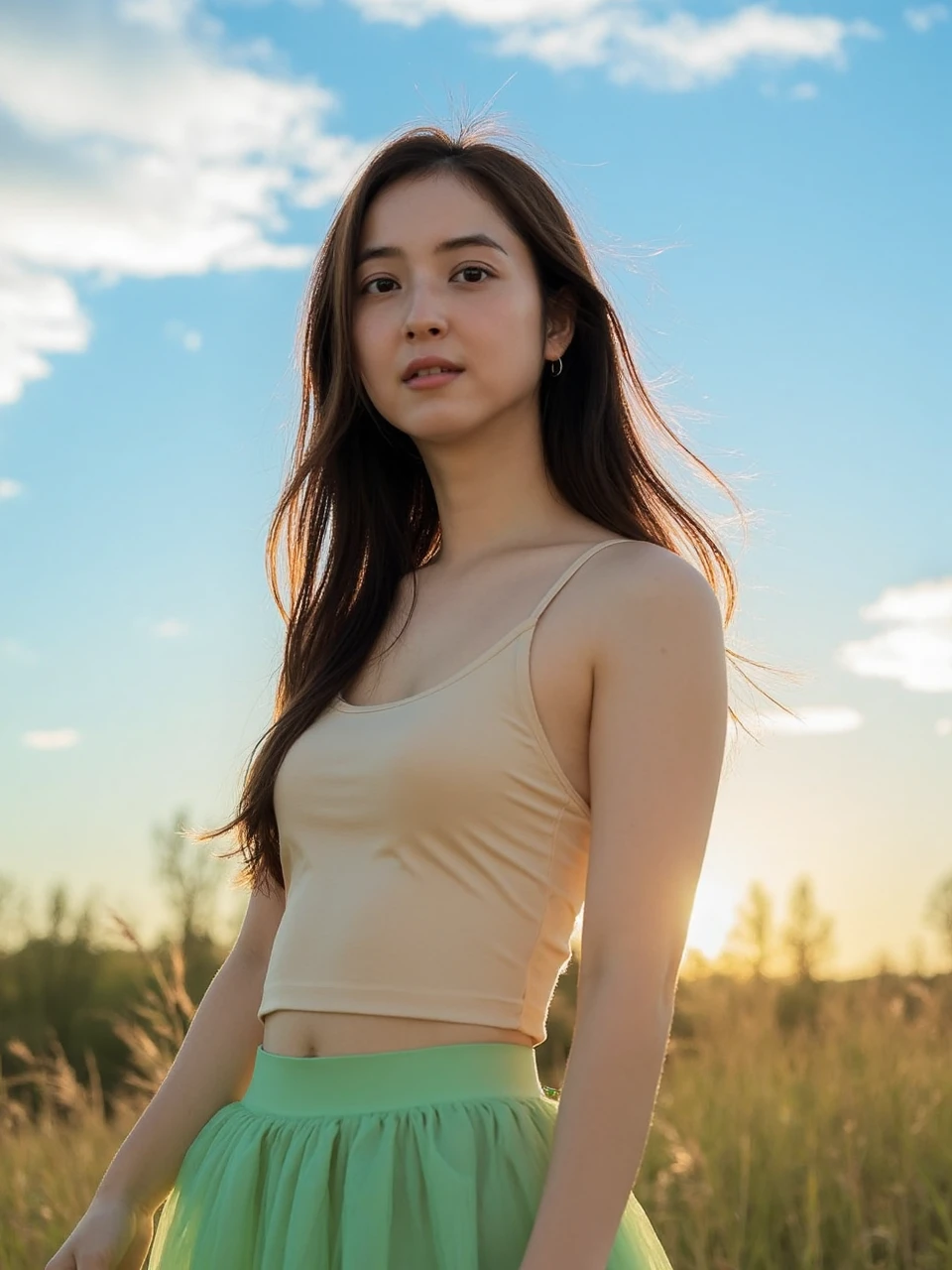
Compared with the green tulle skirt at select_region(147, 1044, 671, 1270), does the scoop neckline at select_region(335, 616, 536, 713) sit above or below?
above

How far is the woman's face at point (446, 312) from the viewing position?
202 cm

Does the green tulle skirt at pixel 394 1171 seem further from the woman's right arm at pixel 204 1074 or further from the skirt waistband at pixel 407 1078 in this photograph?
the woman's right arm at pixel 204 1074

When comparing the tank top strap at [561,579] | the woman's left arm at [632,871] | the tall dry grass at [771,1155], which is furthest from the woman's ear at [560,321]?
the tall dry grass at [771,1155]

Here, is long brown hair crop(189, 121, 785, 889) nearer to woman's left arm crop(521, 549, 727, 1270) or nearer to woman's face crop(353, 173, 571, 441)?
woman's face crop(353, 173, 571, 441)

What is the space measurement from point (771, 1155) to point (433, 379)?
2818 millimetres

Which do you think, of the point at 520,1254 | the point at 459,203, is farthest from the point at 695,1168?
the point at 459,203

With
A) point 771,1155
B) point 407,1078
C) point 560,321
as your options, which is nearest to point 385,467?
point 560,321

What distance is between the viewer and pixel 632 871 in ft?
5.27

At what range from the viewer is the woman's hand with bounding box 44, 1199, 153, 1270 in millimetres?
1920

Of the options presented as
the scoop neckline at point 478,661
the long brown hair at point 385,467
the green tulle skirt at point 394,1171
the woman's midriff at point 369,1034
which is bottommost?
the green tulle skirt at point 394,1171

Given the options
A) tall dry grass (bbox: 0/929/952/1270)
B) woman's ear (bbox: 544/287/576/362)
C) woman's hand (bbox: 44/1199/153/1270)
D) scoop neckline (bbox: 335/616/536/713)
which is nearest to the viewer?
scoop neckline (bbox: 335/616/536/713)

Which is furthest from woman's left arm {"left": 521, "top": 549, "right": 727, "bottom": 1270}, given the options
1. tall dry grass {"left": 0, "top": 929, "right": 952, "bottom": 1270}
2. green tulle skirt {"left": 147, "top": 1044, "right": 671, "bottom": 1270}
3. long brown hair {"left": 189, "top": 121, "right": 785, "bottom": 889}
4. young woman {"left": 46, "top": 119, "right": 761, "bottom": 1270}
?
tall dry grass {"left": 0, "top": 929, "right": 952, "bottom": 1270}

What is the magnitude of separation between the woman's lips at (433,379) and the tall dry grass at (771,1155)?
1.73m

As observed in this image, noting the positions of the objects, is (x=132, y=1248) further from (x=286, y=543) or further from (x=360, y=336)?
(x=360, y=336)
